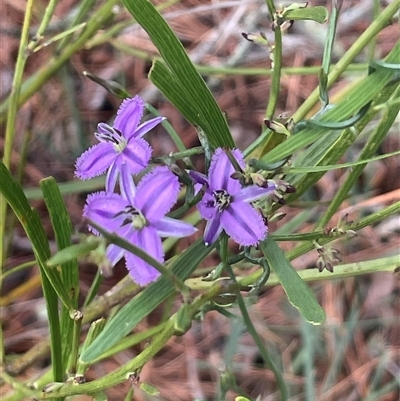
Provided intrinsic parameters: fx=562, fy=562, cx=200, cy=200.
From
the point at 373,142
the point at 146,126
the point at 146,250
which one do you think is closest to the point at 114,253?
the point at 146,250

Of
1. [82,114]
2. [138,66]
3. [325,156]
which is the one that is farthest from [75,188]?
[325,156]

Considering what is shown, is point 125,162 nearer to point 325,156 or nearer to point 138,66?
point 325,156

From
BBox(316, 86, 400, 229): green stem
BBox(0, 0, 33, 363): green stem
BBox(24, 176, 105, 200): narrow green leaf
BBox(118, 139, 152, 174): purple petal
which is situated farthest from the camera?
BBox(24, 176, 105, 200): narrow green leaf

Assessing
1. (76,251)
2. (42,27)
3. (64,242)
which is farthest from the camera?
(42,27)

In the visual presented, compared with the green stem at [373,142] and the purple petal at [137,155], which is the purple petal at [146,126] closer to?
the purple petal at [137,155]

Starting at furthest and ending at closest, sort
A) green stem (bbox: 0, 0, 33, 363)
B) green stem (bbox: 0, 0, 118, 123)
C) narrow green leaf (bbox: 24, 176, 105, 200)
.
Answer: narrow green leaf (bbox: 24, 176, 105, 200) < green stem (bbox: 0, 0, 118, 123) < green stem (bbox: 0, 0, 33, 363)

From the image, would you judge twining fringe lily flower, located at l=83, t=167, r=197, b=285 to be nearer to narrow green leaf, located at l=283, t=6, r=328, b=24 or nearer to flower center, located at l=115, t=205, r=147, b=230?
flower center, located at l=115, t=205, r=147, b=230

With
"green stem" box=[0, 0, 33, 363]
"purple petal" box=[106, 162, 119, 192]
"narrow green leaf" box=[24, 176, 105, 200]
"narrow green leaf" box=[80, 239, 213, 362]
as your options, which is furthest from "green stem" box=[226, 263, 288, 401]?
"narrow green leaf" box=[24, 176, 105, 200]

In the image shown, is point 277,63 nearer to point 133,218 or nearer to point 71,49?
point 133,218
